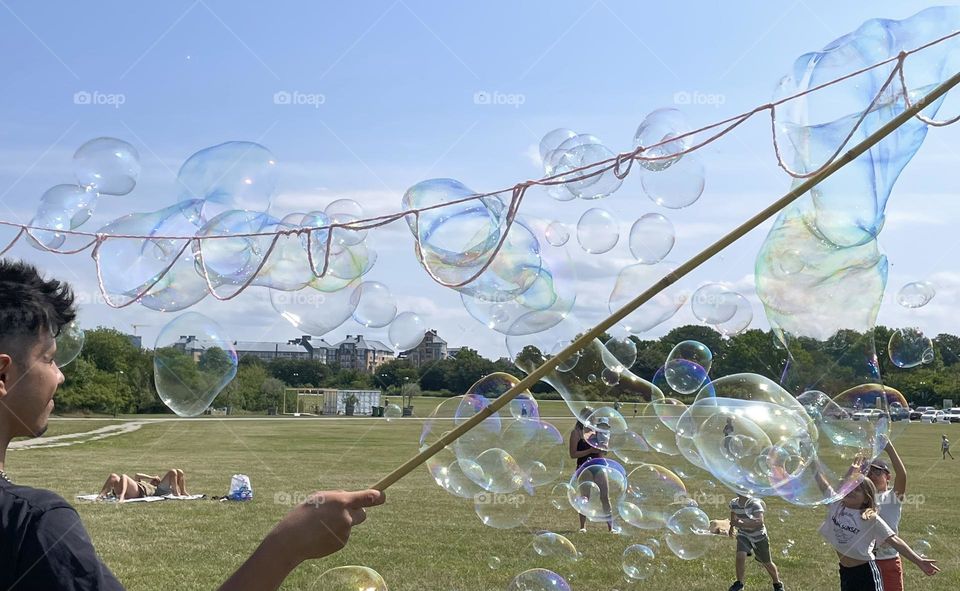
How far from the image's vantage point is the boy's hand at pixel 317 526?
71.3 inches

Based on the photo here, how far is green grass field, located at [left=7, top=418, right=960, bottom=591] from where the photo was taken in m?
9.42

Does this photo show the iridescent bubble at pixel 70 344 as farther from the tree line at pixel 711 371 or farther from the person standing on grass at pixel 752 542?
the person standing on grass at pixel 752 542

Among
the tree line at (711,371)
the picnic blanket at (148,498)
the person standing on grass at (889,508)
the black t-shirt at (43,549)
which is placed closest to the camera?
the black t-shirt at (43,549)

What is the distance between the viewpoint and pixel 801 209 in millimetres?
4238

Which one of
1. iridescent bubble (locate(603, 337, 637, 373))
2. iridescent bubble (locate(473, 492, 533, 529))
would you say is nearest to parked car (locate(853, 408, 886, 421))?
iridescent bubble (locate(603, 337, 637, 373))

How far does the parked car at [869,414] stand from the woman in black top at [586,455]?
10.3 ft

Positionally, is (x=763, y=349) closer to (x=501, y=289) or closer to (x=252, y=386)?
(x=501, y=289)

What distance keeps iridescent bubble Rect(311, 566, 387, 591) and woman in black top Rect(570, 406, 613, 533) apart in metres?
4.15

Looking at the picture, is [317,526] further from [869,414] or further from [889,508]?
[889,508]

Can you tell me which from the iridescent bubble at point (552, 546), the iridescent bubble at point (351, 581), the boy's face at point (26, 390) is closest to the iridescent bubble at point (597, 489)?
the iridescent bubble at point (552, 546)

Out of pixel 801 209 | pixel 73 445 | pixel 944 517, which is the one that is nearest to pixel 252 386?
pixel 73 445

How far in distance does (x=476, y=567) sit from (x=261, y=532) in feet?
12.8

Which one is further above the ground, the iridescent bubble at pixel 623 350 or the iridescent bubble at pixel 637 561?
the iridescent bubble at pixel 623 350

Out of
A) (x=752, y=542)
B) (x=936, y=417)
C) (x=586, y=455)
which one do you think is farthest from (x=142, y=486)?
(x=936, y=417)
